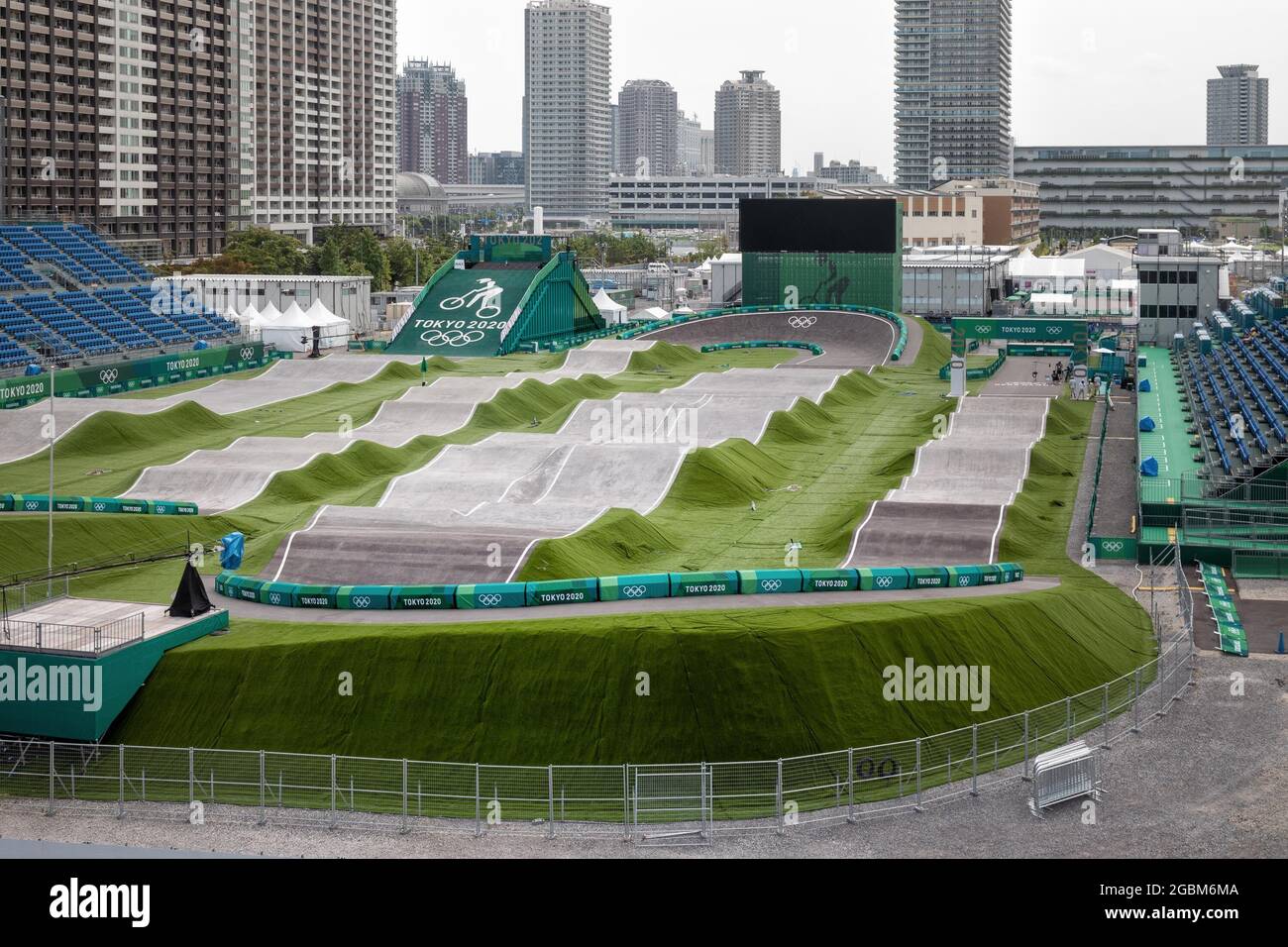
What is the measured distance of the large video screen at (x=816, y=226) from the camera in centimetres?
11781

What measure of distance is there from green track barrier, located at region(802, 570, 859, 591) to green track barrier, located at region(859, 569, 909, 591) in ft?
A: 0.62

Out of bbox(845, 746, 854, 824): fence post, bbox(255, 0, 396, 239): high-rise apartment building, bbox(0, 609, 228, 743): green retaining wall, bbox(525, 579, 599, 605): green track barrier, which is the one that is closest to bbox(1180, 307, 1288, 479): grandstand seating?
bbox(525, 579, 599, 605): green track barrier

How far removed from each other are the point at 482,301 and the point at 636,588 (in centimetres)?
7061

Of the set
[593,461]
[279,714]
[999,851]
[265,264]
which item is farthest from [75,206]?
[999,851]

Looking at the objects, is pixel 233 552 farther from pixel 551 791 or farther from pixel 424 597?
pixel 551 791

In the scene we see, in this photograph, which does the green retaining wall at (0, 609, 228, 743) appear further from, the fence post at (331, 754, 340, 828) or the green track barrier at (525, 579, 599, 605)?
the green track barrier at (525, 579, 599, 605)

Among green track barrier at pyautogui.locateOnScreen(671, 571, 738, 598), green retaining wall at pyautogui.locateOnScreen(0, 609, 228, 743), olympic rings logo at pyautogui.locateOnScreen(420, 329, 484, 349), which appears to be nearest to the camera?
green retaining wall at pyautogui.locateOnScreen(0, 609, 228, 743)

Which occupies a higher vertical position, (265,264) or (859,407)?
(265,264)

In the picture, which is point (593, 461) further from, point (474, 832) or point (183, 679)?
point (474, 832)

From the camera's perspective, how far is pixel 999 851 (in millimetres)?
28578

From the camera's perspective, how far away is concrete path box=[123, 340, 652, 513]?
56.7 m

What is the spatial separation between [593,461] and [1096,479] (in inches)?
717

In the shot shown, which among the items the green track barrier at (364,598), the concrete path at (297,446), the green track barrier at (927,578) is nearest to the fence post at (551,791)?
the green track barrier at (364,598)

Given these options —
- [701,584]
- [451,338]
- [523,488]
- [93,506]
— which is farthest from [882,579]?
[451,338]
